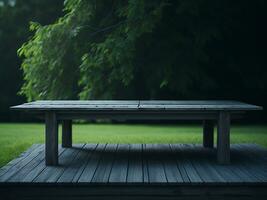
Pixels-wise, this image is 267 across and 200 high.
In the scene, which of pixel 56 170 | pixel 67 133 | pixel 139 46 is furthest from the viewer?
pixel 139 46

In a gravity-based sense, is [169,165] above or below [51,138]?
below

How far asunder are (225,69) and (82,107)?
36.2ft

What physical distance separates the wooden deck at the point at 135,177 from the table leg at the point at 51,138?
0.13 meters

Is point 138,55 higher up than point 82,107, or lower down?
higher up

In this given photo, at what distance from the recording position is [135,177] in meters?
5.00

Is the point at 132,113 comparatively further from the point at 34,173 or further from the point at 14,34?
the point at 14,34

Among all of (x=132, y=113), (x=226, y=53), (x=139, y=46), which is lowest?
(x=132, y=113)

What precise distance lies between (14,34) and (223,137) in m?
14.8

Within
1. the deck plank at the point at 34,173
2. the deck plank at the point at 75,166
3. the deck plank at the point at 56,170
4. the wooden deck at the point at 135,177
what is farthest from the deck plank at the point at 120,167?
the deck plank at the point at 34,173

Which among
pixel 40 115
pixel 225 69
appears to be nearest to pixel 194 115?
pixel 40 115

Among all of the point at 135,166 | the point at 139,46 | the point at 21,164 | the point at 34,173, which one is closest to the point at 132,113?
the point at 135,166

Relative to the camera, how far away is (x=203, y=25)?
13.4 meters

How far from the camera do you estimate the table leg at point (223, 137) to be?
231 inches
